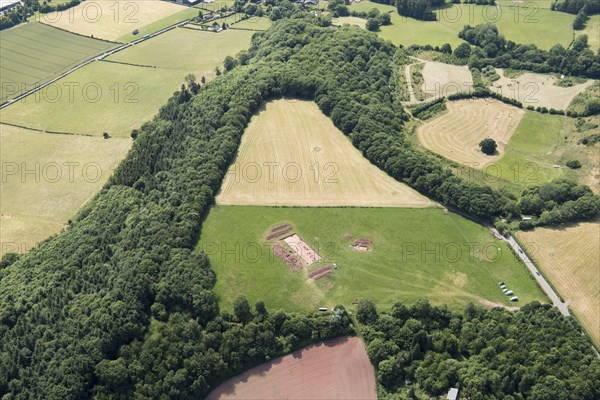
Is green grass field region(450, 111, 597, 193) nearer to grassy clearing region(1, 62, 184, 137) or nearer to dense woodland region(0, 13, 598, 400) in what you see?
dense woodland region(0, 13, 598, 400)

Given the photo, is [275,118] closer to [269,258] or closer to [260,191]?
[260,191]

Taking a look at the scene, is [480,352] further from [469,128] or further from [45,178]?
[45,178]

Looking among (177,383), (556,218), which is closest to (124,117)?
(177,383)

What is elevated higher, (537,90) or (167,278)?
Answer: (537,90)

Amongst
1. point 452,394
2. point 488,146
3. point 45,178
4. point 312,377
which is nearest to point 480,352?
point 452,394

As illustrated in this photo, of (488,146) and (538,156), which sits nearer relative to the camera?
(488,146)

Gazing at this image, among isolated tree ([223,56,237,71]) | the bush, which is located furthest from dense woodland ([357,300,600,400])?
isolated tree ([223,56,237,71])
